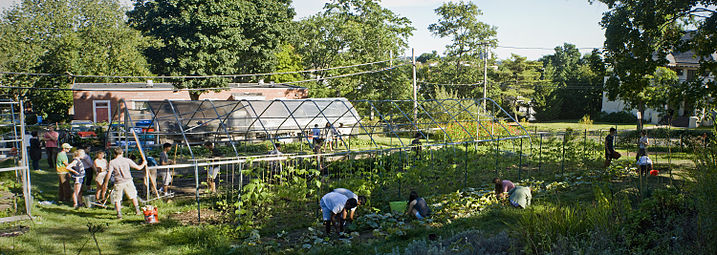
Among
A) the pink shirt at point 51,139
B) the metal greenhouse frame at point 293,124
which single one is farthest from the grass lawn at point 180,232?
the metal greenhouse frame at point 293,124

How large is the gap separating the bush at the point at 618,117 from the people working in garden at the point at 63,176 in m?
41.8

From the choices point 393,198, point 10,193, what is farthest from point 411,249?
point 10,193

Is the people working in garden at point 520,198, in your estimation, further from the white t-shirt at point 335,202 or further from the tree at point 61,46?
the tree at point 61,46

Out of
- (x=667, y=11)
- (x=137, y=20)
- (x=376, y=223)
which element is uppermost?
(x=137, y=20)

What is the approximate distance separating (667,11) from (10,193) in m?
17.1

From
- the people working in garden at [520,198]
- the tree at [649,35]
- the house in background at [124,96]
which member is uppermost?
the tree at [649,35]

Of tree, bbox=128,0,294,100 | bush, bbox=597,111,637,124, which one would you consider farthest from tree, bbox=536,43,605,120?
tree, bbox=128,0,294,100

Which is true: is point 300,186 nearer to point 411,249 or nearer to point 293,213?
point 293,213

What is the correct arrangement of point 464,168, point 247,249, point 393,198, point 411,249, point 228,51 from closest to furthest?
point 411,249, point 247,249, point 393,198, point 464,168, point 228,51

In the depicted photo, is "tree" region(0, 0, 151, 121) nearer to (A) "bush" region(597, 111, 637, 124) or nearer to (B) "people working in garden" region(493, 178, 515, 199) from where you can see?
(B) "people working in garden" region(493, 178, 515, 199)

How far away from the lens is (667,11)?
1209 centimetres

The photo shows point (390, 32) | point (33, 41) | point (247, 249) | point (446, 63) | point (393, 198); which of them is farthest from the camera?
point (33, 41)

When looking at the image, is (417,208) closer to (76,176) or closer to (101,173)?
(101,173)

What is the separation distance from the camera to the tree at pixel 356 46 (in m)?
30.6
